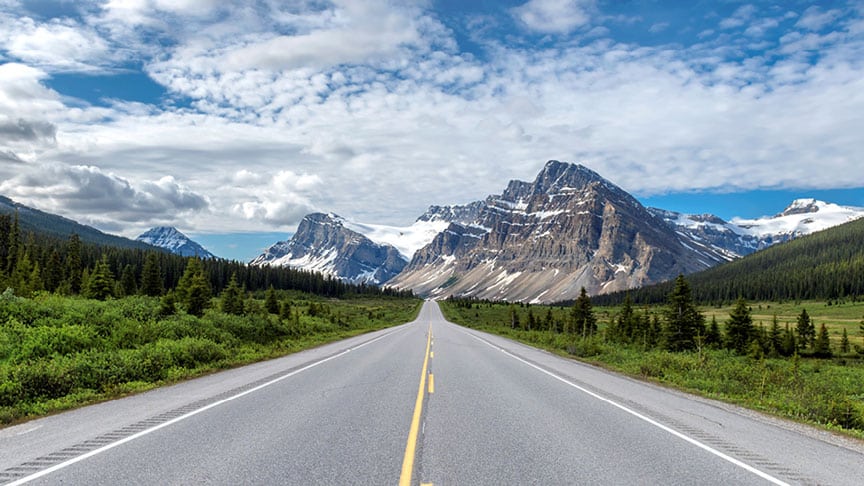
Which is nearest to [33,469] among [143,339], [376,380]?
[376,380]

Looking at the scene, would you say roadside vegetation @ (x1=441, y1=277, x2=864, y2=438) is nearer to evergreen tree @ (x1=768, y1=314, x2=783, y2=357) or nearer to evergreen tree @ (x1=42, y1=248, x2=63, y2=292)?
evergreen tree @ (x1=768, y1=314, x2=783, y2=357)

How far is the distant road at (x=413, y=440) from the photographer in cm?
650

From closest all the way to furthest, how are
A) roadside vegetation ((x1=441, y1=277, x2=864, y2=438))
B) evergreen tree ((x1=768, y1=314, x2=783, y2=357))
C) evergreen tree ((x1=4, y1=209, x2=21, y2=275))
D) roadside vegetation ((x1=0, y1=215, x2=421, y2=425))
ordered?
roadside vegetation ((x1=0, y1=215, x2=421, y2=425)) → roadside vegetation ((x1=441, y1=277, x2=864, y2=438)) → evergreen tree ((x1=768, y1=314, x2=783, y2=357)) → evergreen tree ((x1=4, y1=209, x2=21, y2=275))

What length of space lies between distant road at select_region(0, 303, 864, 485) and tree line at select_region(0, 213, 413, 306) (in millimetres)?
22035

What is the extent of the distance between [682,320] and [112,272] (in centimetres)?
9470

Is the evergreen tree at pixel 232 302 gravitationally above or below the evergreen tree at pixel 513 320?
above

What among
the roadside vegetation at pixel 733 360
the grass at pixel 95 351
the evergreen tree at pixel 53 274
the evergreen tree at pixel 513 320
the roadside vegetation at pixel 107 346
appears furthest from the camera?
the evergreen tree at pixel 513 320

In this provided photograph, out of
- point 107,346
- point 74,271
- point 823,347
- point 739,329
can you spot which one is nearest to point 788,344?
point 823,347

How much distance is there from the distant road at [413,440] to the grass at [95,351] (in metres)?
1.40

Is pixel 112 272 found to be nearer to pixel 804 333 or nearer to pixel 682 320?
pixel 682 320

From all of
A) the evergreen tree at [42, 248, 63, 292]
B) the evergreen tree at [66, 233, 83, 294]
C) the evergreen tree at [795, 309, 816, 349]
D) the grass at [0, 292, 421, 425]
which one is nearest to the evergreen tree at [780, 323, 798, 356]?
the evergreen tree at [795, 309, 816, 349]

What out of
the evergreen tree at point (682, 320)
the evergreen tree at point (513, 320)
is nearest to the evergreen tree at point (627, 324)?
the evergreen tree at point (682, 320)

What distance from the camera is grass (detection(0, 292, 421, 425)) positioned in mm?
11695

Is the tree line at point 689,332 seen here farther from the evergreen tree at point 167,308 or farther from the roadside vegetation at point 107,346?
the evergreen tree at point 167,308
